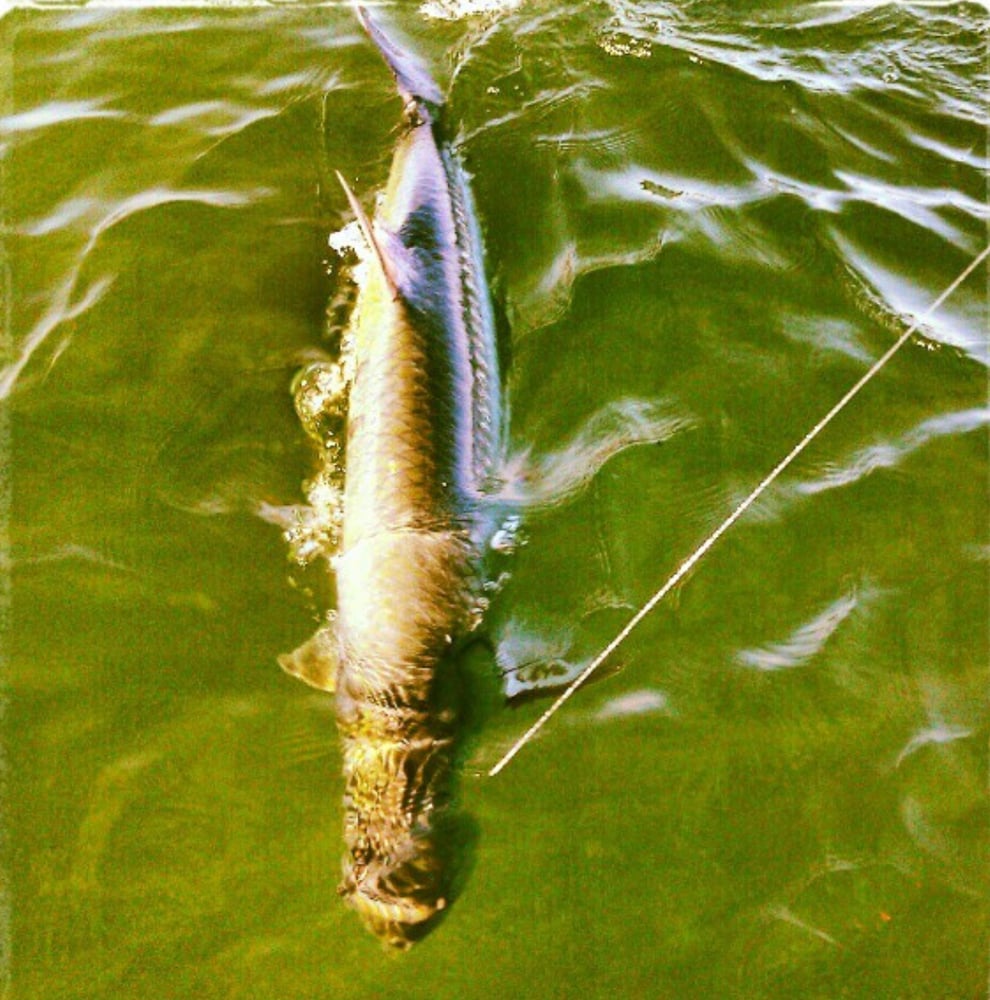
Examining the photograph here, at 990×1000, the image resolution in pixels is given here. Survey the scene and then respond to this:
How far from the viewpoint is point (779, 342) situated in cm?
391

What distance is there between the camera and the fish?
8.46 feet

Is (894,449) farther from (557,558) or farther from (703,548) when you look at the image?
(557,558)

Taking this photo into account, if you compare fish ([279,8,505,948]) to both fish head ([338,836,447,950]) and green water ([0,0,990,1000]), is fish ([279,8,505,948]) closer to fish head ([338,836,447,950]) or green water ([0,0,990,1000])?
fish head ([338,836,447,950])

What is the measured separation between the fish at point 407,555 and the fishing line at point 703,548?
0.29 m

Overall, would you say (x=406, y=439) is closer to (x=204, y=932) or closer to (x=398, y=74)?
(x=204, y=932)

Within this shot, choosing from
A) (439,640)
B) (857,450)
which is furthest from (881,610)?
(439,640)

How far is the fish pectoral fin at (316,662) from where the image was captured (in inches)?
113

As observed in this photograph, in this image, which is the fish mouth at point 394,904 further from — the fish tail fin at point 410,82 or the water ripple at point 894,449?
the fish tail fin at point 410,82

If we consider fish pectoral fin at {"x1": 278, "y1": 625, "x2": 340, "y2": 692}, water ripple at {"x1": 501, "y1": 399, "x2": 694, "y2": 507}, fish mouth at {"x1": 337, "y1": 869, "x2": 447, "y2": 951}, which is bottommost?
fish mouth at {"x1": 337, "y1": 869, "x2": 447, "y2": 951}

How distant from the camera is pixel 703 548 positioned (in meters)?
3.15

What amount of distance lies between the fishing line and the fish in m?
0.29

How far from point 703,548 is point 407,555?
112 centimetres

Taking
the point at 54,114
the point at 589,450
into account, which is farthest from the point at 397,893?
the point at 54,114

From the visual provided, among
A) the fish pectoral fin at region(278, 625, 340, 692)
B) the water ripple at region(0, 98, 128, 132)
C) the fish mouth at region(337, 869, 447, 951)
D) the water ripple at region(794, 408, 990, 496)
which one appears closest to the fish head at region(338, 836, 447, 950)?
the fish mouth at region(337, 869, 447, 951)
